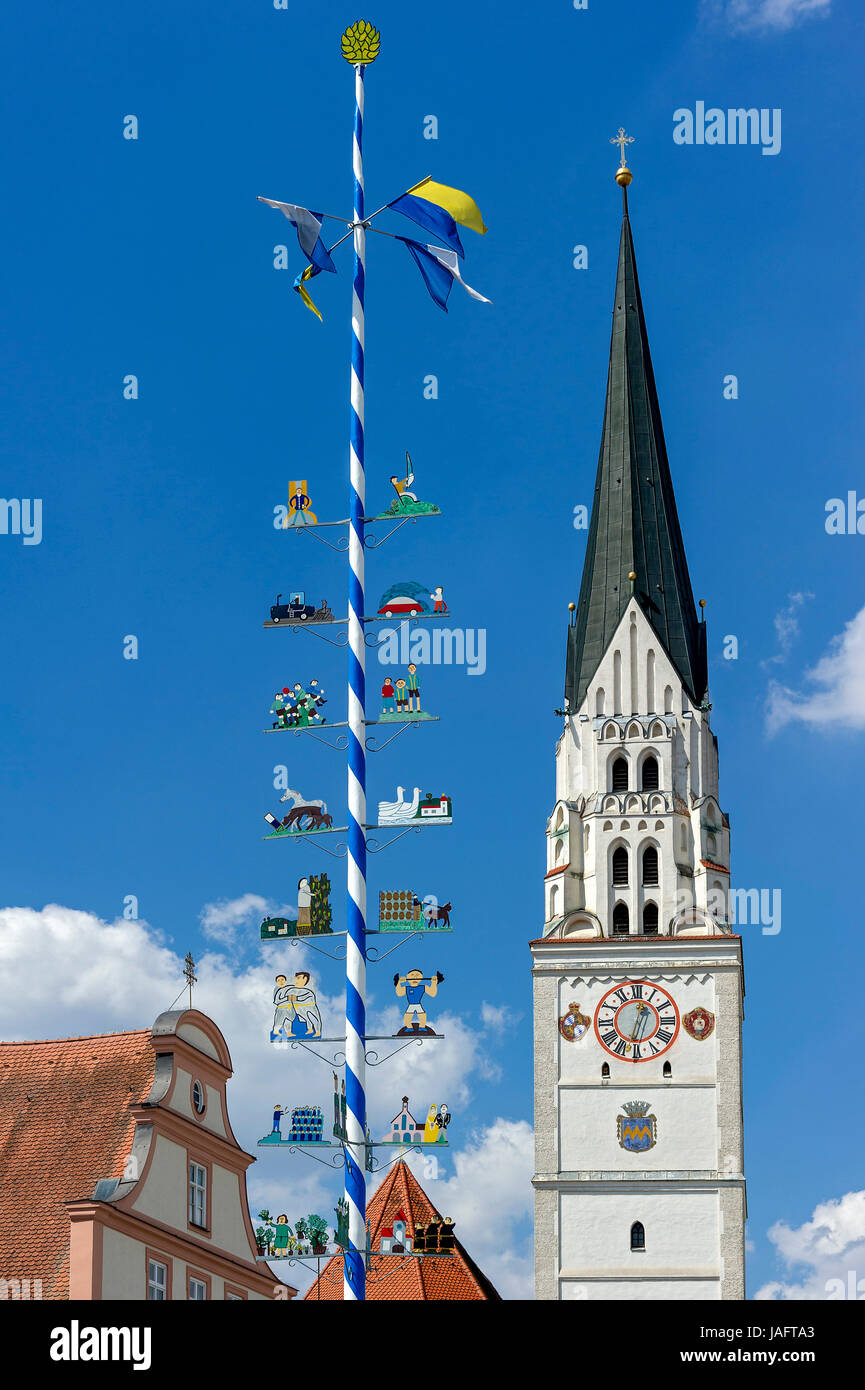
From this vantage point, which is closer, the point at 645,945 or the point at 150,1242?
the point at 150,1242

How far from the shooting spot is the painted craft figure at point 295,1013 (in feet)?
79.7

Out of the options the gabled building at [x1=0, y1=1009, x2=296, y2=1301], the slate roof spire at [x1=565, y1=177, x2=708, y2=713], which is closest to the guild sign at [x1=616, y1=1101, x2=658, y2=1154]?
the slate roof spire at [x1=565, y1=177, x2=708, y2=713]

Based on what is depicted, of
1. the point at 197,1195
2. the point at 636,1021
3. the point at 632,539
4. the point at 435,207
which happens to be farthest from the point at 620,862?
the point at 435,207

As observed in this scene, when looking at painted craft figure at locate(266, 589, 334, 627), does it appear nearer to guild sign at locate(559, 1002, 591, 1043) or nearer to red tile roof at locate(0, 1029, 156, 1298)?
red tile roof at locate(0, 1029, 156, 1298)

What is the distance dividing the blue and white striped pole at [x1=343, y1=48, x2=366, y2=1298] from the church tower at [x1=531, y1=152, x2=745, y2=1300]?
36047mm

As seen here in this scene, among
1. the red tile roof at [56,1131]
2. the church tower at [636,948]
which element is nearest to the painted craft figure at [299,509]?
the red tile roof at [56,1131]

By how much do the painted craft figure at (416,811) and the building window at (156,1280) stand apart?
29.6ft

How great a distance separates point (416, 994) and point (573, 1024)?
37650 millimetres

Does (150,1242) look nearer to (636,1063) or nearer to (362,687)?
(362,687)

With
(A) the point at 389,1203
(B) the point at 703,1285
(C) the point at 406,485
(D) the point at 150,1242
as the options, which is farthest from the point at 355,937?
(A) the point at 389,1203

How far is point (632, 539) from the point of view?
2744 inches
